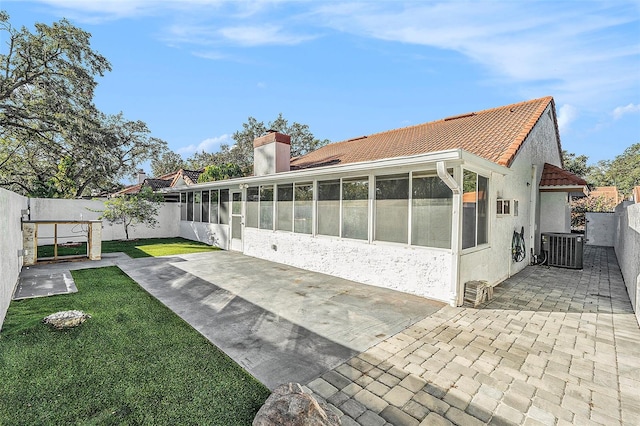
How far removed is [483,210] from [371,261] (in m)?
2.67

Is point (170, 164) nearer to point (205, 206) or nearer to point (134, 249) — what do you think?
point (205, 206)

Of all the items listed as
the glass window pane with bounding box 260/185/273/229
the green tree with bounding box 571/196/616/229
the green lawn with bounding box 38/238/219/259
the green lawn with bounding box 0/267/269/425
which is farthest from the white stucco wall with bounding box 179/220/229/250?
the green tree with bounding box 571/196/616/229

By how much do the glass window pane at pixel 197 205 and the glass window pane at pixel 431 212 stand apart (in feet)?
37.2

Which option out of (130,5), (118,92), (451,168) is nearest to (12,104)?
(118,92)

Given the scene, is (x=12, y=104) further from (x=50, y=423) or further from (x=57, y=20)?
(x=50, y=423)

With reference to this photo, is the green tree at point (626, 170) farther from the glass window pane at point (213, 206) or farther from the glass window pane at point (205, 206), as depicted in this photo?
the glass window pane at point (205, 206)

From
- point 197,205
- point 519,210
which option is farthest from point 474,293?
point 197,205

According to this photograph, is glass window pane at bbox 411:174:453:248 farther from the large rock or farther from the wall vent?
the wall vent

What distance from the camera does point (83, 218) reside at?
1332 cm

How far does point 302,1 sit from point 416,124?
731 centimetres

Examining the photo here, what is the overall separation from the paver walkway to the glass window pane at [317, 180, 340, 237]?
11.2ft

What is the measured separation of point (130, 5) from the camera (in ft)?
24.1

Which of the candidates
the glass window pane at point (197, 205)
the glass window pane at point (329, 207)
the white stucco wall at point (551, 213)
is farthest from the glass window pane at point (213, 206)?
the white stucco wall at point (551, 213)

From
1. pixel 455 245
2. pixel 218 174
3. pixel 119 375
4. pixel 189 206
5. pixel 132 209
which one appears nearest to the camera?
pixel 119 375
